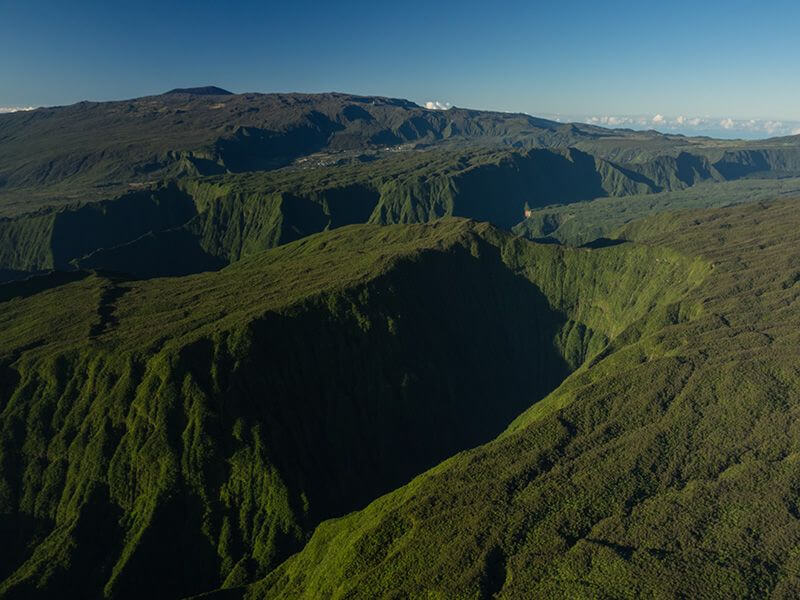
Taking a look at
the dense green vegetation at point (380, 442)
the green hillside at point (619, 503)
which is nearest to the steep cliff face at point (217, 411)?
the dense green vegetation at point (380, 442)

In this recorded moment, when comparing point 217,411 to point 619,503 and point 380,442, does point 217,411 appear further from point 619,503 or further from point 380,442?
point 619,503

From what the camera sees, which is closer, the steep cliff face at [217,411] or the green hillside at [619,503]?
the green hillside at [619,503]

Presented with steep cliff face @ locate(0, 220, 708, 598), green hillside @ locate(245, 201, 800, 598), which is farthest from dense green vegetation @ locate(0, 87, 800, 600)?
steep cliff face @ locate(0, 220, 708, 598)

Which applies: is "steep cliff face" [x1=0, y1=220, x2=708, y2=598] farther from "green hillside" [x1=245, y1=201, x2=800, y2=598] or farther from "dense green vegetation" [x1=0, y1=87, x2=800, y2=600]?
"green hillside" [x1=245, y1=201, x2=800, y2=598]

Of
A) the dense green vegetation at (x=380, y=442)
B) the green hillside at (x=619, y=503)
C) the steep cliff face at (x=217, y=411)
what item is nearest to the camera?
the green hillside at (x=619, y=503)

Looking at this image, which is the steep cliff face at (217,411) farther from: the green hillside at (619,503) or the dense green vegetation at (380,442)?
the green hillside at (619,503)

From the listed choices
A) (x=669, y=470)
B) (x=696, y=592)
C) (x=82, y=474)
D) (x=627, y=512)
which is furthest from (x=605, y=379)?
(x=82, y=474)

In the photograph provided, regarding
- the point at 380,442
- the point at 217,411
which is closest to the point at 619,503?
the point at 380,442

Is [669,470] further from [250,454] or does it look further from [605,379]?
[250,454]
